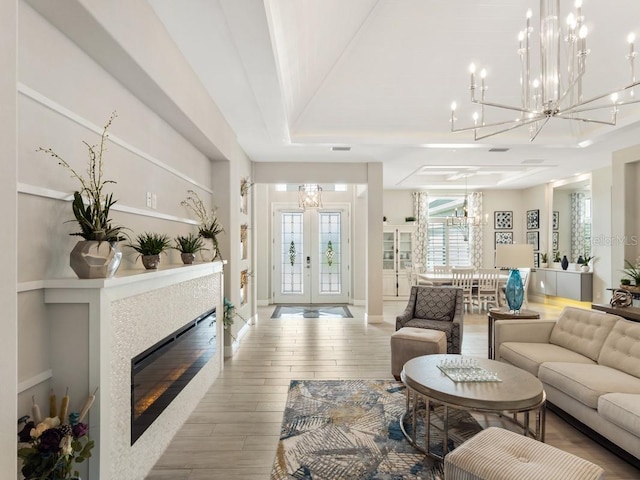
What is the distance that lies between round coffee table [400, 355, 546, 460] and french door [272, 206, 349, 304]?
5.66 meters

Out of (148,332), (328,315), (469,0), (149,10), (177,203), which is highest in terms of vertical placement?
(469,0)

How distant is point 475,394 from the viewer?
2.18m

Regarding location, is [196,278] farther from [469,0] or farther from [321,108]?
[469,0]

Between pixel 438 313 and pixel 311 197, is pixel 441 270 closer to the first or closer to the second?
pixel 311 197

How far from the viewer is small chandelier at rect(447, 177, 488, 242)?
27.7 ft

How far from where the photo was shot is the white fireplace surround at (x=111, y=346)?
1614mm

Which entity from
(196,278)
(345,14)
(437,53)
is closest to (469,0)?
(437,53)

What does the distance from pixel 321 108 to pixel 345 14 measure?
1.45 m

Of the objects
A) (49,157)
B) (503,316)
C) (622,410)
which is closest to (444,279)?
(503,316)

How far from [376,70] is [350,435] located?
3641mm

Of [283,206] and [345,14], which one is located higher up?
[345,14]

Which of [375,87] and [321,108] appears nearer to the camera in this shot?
[375,87]

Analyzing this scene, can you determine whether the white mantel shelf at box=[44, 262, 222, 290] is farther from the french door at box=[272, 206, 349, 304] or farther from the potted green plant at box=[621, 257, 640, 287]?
the french door at box=[272, 206, 349, 304]

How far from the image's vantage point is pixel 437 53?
3.74 m
